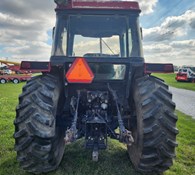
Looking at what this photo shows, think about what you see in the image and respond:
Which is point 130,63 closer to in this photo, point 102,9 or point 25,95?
point 102,9

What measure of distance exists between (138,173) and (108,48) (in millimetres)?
2160

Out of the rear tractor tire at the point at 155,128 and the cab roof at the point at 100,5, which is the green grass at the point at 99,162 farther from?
the cab roof at the point at 100,5

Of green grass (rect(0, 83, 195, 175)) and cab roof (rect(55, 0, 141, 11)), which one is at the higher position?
cab roof (rect(55, 0, 141, 11))

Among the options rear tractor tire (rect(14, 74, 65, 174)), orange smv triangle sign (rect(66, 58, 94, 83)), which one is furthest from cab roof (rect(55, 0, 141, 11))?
rear tractor tire (rect(14, 74, 65, 174))

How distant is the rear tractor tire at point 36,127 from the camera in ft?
10.8

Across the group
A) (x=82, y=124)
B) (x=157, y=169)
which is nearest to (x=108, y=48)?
(x=82, y=124)

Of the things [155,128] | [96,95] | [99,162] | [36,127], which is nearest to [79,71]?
[96,95]

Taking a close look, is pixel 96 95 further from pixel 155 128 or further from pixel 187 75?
pixel 187 75

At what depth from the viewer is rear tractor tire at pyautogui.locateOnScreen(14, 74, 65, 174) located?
3287mm

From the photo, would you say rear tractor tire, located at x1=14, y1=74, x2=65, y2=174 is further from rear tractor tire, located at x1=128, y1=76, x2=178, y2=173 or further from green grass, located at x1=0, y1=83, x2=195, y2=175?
rear tractor tire, located at x1=128, y1=76, x2=178, y2=173

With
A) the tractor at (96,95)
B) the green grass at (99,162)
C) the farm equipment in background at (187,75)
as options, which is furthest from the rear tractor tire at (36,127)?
the farm equipment in background at (187,75)

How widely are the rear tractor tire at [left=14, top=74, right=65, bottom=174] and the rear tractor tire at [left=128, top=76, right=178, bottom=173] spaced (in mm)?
1259

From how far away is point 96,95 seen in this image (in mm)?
3979

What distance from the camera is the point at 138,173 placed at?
12.8 feet
